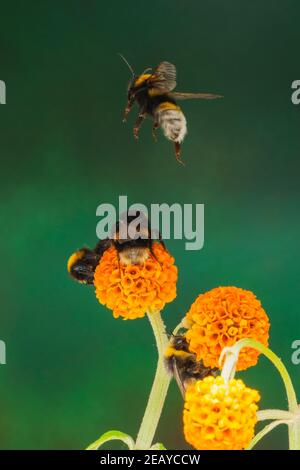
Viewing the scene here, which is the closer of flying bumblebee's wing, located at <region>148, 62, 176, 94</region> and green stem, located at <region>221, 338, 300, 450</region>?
green stem, located at <region>221, 338, 300, 450</region>

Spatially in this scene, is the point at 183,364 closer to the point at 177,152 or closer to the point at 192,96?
the point at 177,152

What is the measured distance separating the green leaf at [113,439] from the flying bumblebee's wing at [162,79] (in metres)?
0.73

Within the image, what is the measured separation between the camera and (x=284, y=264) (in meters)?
1.41

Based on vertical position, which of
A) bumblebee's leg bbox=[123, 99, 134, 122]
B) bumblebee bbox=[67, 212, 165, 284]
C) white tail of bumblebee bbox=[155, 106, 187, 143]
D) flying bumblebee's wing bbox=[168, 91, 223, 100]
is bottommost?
bumblebee bbox=[67, 212, 165, 284]

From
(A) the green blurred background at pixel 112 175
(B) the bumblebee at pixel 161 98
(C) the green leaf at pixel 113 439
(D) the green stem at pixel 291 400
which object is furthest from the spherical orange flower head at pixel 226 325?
(B) the bumblebee at pixel 161 98

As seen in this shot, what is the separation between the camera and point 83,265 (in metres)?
1.40

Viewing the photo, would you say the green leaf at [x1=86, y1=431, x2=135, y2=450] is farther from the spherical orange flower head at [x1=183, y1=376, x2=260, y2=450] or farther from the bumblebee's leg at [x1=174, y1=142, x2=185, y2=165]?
the bumblebee's leg at [x1=174, y1=142, x2=185, y2=165]

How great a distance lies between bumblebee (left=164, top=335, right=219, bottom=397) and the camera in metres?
1.34

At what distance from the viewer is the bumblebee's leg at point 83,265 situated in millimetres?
1390

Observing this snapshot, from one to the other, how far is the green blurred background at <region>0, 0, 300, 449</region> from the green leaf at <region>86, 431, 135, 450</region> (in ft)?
0.12

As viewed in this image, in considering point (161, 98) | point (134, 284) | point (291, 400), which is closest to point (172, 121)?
point (161, 98)

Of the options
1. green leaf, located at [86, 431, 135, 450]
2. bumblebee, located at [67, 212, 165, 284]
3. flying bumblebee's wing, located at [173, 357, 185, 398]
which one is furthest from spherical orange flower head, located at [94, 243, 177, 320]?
green leaf, located at [86, 431, 135, 450]

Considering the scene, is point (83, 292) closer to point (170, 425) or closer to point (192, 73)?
point (170, 425)
